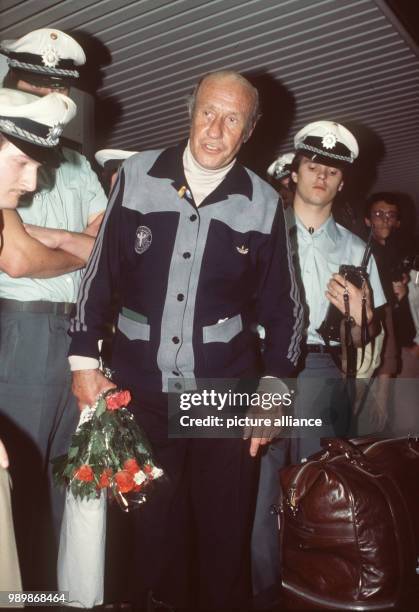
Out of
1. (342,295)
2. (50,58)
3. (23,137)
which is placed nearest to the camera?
(23,137)

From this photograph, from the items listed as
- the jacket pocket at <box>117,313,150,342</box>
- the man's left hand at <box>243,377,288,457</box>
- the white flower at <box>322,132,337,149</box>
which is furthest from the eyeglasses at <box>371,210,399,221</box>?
the jacket pocket at <box>117,313,150,342</box>

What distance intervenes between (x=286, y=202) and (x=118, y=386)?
177 centimetres

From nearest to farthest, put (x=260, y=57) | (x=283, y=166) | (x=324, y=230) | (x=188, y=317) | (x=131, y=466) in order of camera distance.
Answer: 1. (x=131, y=466)
2. (x=188, y=317)
3. (x=324, y=230)
4. (x=283, y=166)
5. (x=260, y=57)

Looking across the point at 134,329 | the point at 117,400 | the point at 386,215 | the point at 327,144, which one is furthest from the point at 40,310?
the point at 386,215

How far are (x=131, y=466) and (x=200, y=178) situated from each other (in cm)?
108

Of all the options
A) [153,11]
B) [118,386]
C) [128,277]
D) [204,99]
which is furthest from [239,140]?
[153,11]

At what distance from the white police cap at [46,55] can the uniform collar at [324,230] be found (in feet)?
4.42

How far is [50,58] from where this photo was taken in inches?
92.9

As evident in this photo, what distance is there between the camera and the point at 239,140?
7.01ft

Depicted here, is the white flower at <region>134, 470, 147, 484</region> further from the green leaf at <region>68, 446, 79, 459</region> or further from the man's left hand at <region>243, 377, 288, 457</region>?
the man's left hand at <region>243, 377, 288, 457</region>

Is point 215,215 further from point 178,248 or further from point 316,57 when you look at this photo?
point 316,57

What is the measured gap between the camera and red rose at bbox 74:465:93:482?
1.88m

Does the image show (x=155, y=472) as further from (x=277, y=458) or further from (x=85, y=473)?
(x=277, y=458)

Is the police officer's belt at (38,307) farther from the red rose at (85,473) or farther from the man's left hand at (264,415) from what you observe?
the man's left hand at (264,415)
